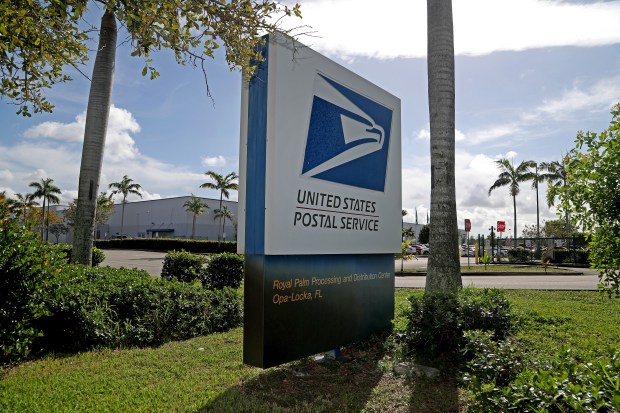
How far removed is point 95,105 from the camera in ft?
32.8

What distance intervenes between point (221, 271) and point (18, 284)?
7.69m

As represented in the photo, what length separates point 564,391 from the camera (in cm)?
254

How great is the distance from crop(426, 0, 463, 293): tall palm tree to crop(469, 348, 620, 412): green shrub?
13.3 ft

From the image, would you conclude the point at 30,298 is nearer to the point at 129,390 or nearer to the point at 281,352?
the point at 129,390

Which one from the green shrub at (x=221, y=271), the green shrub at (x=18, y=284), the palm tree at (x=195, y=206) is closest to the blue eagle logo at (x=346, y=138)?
the green shrub at (x=18, y=284)

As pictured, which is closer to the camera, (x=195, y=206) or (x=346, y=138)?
(x=346, y=138)

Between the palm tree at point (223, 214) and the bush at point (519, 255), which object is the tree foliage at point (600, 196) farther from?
the palm tree at point (223, 214)

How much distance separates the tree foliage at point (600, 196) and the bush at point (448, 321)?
53.9 inches

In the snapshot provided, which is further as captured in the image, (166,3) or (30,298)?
(30,298)

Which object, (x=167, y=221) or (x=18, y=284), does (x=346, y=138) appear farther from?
(x=167, y=221)

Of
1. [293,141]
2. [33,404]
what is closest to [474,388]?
[293,141]

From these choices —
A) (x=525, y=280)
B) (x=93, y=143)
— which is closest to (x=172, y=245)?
(x=525, y=280)

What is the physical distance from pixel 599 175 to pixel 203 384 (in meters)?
4.45

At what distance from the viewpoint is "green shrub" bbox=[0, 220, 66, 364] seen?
4988 millimetres
